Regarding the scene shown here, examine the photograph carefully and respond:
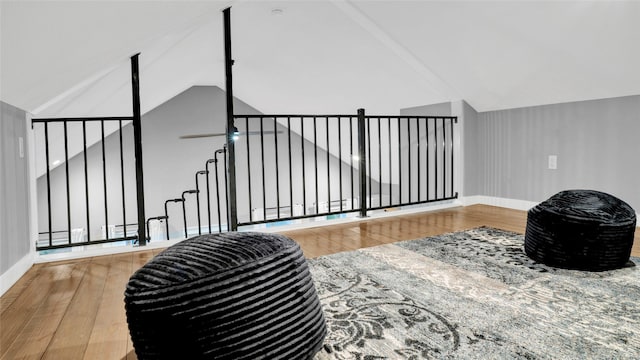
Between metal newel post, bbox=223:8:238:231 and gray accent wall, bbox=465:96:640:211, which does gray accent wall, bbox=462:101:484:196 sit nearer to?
gray accent wall, bbox=465:96:640:211

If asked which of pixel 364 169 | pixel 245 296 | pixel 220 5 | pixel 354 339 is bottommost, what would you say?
pixel 354 339

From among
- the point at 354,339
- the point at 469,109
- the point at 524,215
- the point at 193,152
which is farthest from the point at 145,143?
the point at 354,339

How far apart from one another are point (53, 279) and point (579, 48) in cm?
390

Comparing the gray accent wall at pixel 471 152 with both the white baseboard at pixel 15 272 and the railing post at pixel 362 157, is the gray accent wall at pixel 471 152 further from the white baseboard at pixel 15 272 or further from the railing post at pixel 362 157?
the white baseboard at pixel 15 272

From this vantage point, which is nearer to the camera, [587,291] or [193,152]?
[587,291]

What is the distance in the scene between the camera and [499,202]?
14.5ft

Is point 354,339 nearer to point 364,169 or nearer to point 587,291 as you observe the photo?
point 587,291

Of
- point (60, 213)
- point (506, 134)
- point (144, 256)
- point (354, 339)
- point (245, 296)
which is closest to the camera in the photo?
point (245, 296)

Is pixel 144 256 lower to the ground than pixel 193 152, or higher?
lower

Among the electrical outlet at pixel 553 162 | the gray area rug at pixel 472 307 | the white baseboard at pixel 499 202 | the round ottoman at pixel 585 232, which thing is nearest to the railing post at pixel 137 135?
the gray area rug at pixel 472 307

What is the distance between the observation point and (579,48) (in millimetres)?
2986

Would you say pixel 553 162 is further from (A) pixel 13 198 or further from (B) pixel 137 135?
(A) pixel 13 198

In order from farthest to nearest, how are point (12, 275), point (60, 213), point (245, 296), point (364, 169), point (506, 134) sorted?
point (60, 213), point (506, 134), point (364, 169), point (12, 275), point (245, 296)

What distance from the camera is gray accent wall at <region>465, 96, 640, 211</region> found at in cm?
330
